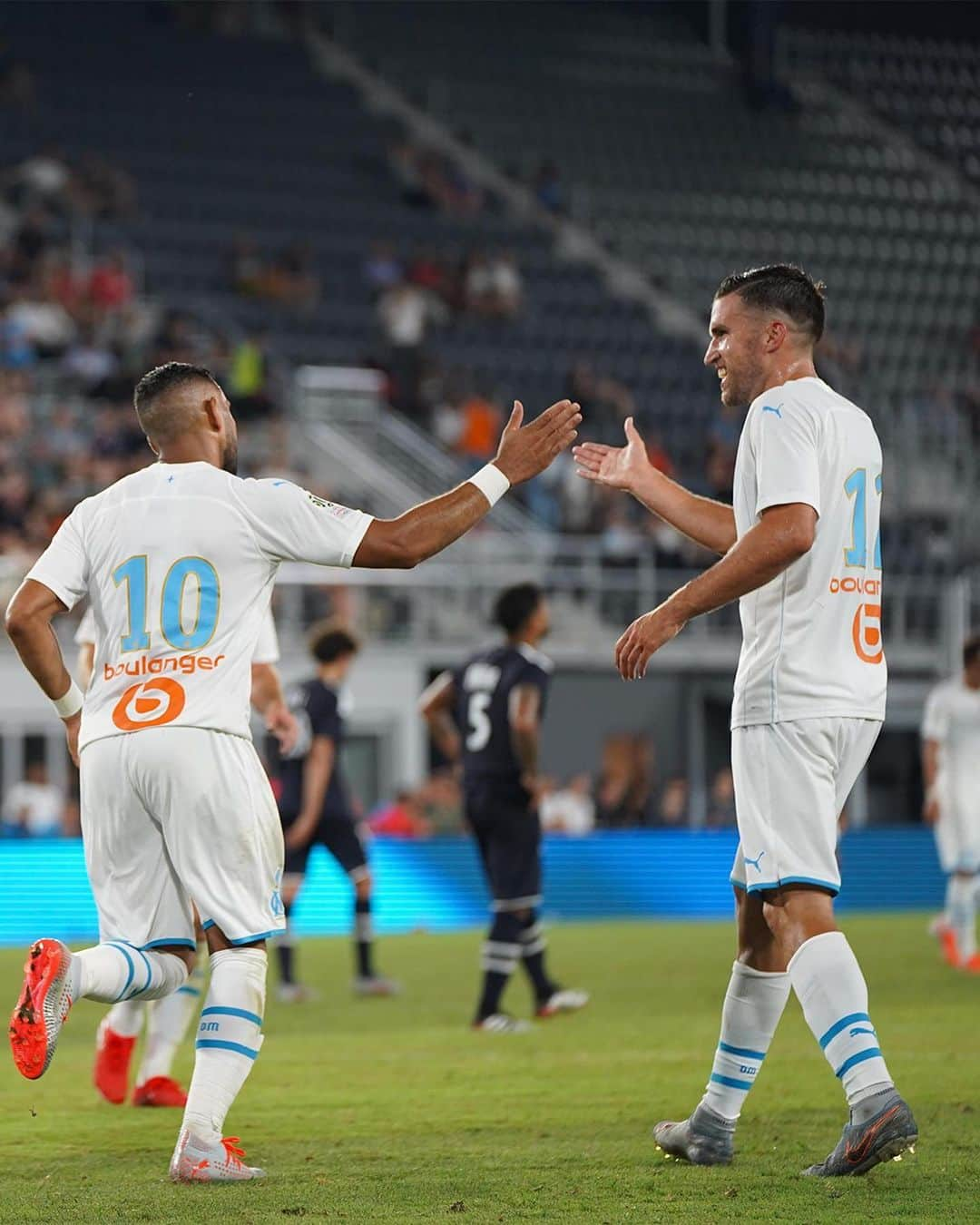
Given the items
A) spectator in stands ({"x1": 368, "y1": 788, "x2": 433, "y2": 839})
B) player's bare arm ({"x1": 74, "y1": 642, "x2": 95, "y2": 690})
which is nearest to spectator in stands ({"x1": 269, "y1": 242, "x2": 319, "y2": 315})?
spectator in stands ({"x1": 368, "y1": 788, "x2": 433, "y2": 839})

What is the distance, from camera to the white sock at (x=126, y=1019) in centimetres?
757

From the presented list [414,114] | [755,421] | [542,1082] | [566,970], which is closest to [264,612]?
[755,421]

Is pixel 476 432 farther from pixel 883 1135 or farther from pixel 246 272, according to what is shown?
pixel 883 1135

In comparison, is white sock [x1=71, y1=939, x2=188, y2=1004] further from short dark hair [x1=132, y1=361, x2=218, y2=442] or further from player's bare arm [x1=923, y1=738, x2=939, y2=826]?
player's bare arm [x1=923, y1=738, x2=939, y2=826]

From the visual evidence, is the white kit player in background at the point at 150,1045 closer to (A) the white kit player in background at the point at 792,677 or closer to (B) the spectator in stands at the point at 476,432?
(A) the white kit player in background at the point at 792,677

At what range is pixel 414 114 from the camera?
117 ft

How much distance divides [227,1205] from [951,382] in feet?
92.5

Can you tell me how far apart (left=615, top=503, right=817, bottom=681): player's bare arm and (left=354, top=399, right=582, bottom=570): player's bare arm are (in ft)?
2.03

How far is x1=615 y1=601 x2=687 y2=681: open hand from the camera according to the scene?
5.54 m

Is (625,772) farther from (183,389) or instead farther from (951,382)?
(183,389)

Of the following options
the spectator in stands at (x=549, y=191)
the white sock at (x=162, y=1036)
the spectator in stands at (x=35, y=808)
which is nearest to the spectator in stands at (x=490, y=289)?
the spectator in stands at (x=549, y=191)

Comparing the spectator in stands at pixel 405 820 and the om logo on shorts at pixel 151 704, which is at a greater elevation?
the om logo on shorts at pixel 151 704

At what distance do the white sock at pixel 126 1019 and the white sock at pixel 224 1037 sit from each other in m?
1.77

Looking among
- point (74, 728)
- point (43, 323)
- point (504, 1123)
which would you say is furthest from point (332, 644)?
point (43, 323)
